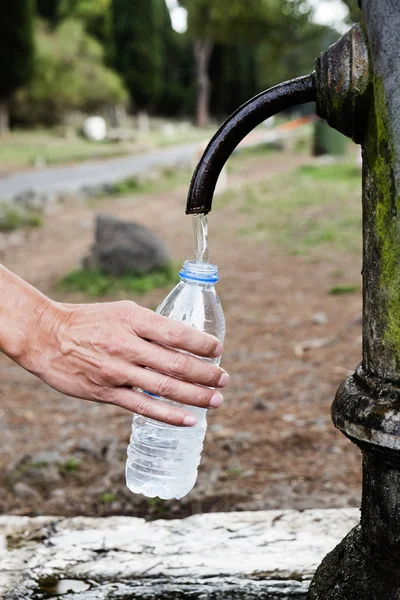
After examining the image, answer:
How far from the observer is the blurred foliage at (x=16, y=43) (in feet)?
84.2

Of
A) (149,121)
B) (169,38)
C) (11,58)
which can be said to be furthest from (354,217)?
(169,38)

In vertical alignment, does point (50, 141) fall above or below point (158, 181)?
Answer: above

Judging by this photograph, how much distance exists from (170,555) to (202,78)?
44.1 metres

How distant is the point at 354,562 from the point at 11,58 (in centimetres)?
2685

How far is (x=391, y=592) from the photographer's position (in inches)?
63.3

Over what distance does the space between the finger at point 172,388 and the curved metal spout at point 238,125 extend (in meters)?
0.35

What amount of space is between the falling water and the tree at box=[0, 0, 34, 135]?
26.2 m

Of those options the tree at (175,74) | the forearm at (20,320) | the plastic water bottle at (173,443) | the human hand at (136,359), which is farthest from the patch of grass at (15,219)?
the tree at (175,74)

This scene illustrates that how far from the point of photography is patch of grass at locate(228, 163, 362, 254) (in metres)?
9.82

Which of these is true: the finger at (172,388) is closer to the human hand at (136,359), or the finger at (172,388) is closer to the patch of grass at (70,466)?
the human hand at (136,359)

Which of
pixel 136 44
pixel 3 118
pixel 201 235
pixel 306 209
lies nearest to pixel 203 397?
pixel 201 235

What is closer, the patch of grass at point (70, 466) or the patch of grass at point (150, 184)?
the patch of grass at point (70, 466)

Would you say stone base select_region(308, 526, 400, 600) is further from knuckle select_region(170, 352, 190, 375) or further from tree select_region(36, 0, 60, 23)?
tree select_region(36, 0, 60, 23)

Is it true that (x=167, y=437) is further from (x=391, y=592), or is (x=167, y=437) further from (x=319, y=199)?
(x=319, y=199)
